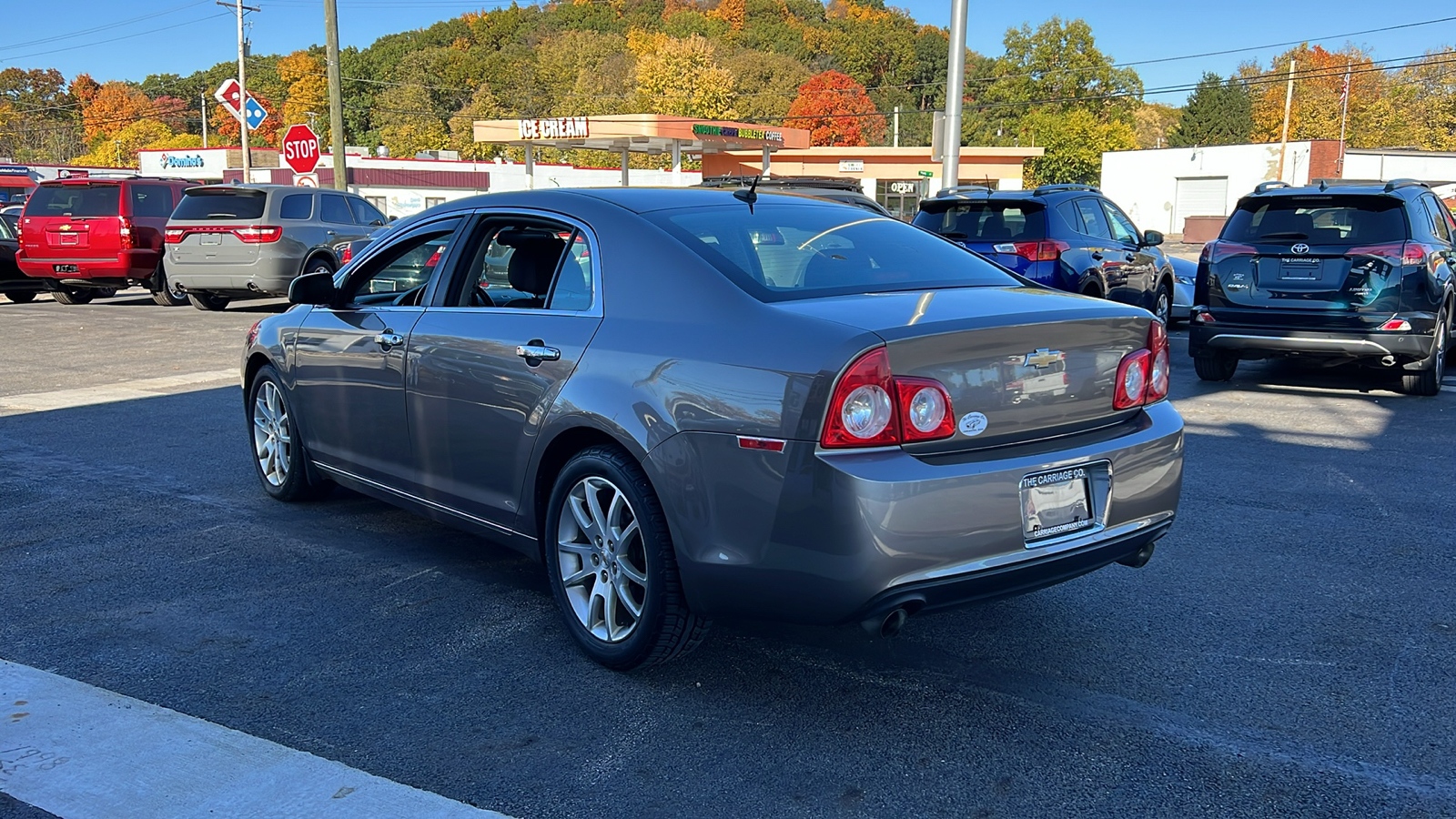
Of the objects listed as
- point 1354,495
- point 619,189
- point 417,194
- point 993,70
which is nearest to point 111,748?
point 619,189

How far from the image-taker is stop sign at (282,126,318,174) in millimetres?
20969

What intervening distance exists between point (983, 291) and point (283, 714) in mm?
2571

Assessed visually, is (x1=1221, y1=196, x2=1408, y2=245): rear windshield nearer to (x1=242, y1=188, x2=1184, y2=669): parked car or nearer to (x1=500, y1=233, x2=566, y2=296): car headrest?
(x1=242, y1=188, x2=1184, y2=669): parked car

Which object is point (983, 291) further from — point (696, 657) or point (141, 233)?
point (141, 233)

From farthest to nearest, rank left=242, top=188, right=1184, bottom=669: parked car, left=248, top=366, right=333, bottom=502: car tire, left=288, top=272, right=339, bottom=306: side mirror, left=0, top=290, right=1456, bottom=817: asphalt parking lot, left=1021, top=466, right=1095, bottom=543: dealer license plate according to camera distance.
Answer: left=248, top=366, right=333, bottom=502: car tire
left=288, top=272, right=339, bottom=306: side mirror
left=1021, top=466, right=1095, bottom=543: dealer license plate
left=242, top=188, right=1184, bottom=669: parked car
left=0, top=290, right=1456, bottom=817: asphalt parking lot

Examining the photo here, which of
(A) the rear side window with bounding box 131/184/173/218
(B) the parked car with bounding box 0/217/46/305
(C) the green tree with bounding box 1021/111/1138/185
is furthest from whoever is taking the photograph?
(C) the green tree with bounding box 1021/111/1138/185

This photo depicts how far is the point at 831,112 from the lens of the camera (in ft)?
347

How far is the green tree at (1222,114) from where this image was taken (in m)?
99.5

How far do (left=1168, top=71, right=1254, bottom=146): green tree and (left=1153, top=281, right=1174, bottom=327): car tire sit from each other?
92.3 metres

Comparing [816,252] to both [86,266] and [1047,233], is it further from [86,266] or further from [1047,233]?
[86,266]

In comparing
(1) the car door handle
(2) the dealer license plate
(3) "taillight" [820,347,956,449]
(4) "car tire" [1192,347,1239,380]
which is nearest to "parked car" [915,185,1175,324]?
(4) "car tire" [1192,347,1239,380]

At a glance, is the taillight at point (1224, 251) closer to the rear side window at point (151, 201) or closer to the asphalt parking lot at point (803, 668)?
the asphalt parking lot at point (803, 668)

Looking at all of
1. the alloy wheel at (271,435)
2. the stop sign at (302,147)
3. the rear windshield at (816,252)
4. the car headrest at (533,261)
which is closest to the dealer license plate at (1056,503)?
the rear windshield at (816,252)

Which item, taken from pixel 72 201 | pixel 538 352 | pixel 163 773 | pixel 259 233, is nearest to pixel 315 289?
pixel 538 352
